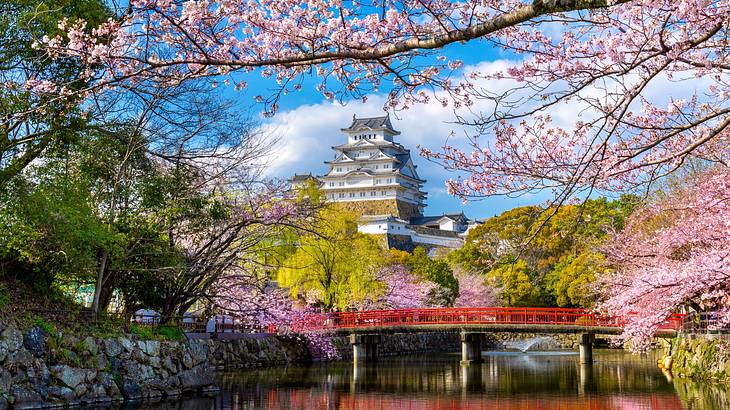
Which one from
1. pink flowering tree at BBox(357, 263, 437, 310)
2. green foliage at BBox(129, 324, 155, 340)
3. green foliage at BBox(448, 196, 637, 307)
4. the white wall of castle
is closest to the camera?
green foliage at BBox(129, 324, 155, 340)

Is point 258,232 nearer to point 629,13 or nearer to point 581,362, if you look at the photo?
point 629,13

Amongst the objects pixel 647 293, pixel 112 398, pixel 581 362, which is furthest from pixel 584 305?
pixel 112 398

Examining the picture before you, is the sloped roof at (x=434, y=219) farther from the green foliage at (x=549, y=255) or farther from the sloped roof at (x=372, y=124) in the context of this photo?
the green foliage at (x=549, y=255)

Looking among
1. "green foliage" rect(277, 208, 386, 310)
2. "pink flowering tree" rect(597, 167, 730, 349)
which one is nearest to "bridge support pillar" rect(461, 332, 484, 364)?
"green foliage" rect(277, 208, 386, 310)

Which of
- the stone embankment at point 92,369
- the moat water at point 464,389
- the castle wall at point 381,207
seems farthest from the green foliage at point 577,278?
the castle wall at point 381,207

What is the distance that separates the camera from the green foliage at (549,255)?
98.7 feet

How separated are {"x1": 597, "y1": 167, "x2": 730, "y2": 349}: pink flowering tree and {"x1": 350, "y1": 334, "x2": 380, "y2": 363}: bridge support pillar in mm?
9562

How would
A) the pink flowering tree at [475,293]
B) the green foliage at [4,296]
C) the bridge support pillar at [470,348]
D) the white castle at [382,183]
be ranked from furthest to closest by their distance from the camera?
1. the white castle at [382,183]
2. the pink flowering tree at [475,293]
3. the bridge support pillar at [470,348]
4. the green foliage at [4,296]

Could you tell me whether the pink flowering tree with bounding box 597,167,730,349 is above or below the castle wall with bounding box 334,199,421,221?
below

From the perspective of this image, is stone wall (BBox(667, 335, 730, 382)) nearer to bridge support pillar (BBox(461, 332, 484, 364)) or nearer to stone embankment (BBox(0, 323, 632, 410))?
stone embankment (BBox(0, 323, 632, 410))

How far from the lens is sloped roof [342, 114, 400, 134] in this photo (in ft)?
211

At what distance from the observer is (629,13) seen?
4910 millimetres

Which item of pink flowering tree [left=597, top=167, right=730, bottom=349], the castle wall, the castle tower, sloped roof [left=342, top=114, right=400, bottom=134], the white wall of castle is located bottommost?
pink flowering tree [left=597, top=167, right=730, bottom=349]

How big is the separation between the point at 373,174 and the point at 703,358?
46.8 m
